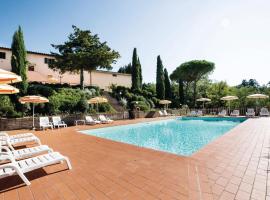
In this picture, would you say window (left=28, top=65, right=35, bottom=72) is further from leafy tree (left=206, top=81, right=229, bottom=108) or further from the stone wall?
leafy tree (left=206, top=81, right=229, bottom=108)

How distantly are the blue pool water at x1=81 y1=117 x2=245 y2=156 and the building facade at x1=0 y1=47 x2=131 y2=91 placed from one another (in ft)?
40.6

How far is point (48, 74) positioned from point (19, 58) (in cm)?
1011

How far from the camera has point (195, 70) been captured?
33.7m

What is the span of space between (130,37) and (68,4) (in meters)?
7.57

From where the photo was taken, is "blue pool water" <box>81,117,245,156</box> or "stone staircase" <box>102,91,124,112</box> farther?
"stone staircase" <box>102,91,124,112</box>

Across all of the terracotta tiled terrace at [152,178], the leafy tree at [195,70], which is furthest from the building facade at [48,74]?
the terracotta tiled terrace at [152,178]

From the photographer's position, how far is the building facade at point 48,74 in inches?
866

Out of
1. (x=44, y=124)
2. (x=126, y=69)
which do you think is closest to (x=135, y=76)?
(x=126, y=69)

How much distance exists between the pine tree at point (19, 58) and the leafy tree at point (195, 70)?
88.5 ft

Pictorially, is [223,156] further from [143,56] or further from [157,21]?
[143,56]

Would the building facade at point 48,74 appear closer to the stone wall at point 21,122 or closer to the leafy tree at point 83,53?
the leafy tree at point 83,53

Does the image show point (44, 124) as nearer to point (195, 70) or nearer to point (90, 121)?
point (90, 121)

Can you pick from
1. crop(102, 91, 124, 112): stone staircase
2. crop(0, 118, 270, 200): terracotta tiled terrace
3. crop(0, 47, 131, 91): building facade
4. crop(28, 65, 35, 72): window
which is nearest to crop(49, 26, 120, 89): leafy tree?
crop(0, 47, 131, 91): building facade

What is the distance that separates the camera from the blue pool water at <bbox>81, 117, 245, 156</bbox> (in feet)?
28.5
